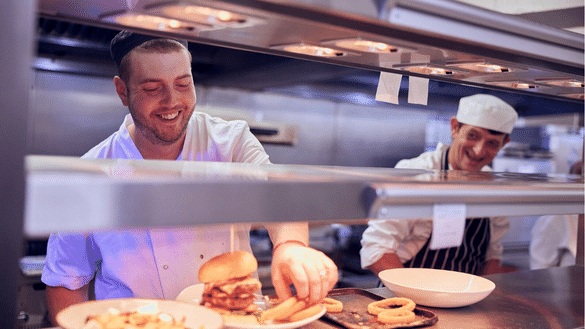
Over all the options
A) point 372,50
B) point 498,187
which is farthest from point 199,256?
point 498,187

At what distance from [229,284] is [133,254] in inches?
24.1

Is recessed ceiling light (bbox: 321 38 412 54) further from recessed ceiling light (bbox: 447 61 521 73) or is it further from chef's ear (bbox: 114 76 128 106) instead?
chef's ear (bbox: 114 76 128 106)

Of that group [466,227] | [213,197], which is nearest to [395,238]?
[466,227]

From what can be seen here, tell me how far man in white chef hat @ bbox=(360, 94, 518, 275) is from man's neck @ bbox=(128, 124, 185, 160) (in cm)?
124

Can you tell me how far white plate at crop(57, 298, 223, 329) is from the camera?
106 cm

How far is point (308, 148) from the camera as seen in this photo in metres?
4.49

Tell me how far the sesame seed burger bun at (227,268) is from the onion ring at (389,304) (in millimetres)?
352

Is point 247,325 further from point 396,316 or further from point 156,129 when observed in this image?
point 156,129

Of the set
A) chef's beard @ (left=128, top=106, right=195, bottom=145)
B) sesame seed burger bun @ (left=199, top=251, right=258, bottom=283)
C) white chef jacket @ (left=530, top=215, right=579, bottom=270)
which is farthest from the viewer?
white chef jacket @ (left=530, top=215, right=579, bottom=270)

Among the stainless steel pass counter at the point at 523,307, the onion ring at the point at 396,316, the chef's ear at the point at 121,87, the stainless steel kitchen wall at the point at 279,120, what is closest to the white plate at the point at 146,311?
the stainless steel pass counter at the point at 523,307

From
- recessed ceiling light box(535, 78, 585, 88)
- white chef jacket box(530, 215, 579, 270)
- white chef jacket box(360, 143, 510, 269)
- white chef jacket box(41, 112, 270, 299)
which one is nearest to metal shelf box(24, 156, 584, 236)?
recessed ceiling light box(535, 78, 585, 88)

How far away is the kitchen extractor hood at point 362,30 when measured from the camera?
100 centimetres

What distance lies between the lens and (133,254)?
1709 mm

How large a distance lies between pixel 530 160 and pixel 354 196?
4.77 metres
